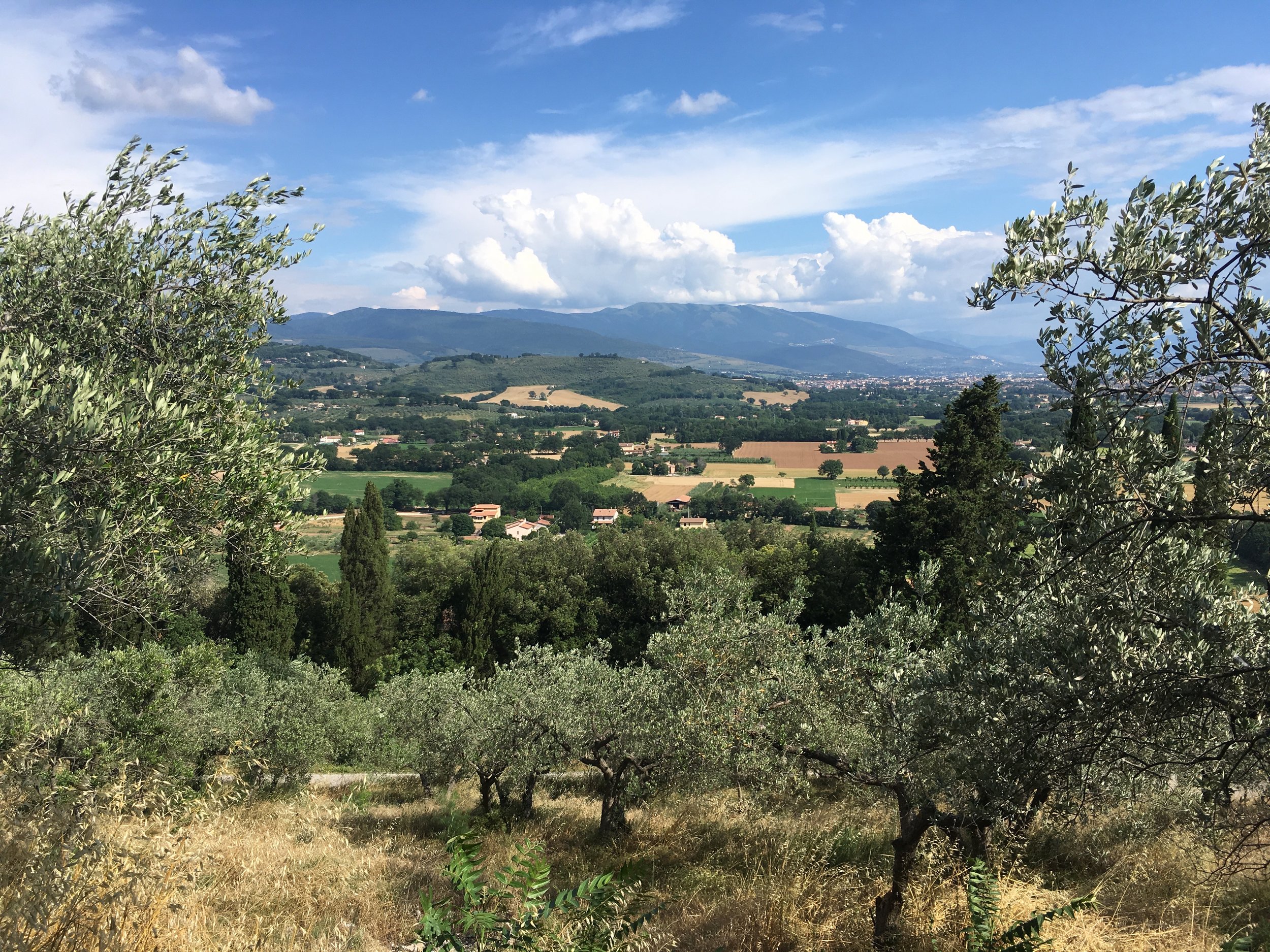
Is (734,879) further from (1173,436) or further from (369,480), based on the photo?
(369,480)

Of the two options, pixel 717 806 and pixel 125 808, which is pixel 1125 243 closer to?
pixel 125 808

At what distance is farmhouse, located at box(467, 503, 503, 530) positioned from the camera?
86188mm

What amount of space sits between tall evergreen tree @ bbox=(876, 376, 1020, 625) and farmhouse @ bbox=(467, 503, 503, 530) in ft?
204

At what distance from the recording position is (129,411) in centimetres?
670

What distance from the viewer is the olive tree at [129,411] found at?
605 cm

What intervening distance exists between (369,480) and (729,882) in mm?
95617

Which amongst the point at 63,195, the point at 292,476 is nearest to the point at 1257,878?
the point at 292,476

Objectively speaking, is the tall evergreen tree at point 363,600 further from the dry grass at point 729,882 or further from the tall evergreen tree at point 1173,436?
the tall evergreen tree at point 1173,436

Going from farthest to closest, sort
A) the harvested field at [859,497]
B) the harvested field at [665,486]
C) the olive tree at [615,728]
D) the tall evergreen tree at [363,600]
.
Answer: the harvested field at [665,486]
the harvested field at [859,497]
the tall evergreen tree at [363,600]
the olive tree at [615,728]

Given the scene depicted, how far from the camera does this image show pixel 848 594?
32.8 meters

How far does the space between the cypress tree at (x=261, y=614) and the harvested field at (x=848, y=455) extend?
82.2 m

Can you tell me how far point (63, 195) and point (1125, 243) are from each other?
1129 centimetres

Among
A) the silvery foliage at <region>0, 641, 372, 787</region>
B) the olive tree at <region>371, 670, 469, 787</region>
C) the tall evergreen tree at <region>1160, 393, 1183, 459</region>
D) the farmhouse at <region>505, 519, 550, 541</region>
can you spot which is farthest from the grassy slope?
the farmhouse at <region>505, 519, 550, 541</region>

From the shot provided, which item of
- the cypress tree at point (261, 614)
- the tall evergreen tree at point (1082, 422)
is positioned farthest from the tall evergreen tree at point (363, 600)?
the tall evergreen tree at point (1082, 422)
